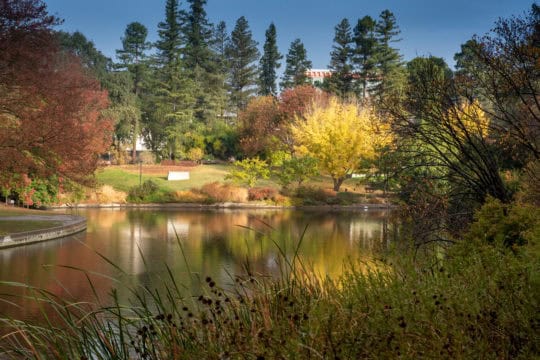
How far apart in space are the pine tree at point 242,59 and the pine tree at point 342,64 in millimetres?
13356

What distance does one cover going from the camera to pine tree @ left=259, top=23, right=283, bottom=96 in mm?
78562

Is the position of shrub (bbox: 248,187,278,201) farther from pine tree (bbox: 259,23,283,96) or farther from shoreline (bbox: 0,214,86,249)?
pine tree (bbox: 259,23,283,96)

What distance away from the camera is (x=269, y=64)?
261 feet

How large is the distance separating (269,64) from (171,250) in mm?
61223

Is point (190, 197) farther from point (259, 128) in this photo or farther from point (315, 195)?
point (259, 128)

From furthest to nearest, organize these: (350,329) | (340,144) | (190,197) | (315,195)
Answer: (340,144) → (315,195) → (190,197) → (350,329)

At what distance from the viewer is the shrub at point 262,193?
139 feet

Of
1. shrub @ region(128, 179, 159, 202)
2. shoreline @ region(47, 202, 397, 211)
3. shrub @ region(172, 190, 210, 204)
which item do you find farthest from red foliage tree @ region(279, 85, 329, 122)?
shrub @ region(128, 179, 159, 202)

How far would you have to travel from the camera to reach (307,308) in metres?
5.66

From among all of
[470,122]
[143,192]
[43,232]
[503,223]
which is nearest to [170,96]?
[143,192]

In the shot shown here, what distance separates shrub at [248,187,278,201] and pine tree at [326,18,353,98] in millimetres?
26881

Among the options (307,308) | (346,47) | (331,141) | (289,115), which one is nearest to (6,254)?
(307,308)

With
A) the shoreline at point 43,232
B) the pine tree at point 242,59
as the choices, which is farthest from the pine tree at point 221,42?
the shoreline at point 43,232

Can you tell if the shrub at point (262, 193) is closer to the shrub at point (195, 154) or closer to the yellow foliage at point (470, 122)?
the shrub at point (195, 154)
